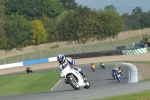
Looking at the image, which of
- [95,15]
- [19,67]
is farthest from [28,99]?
[95,15]

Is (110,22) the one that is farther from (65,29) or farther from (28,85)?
(28,85)

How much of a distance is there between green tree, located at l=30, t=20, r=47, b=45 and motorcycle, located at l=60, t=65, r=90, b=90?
73524 mm

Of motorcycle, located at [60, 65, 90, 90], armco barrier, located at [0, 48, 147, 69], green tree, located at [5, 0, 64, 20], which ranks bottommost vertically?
armco barrier, located at [0, 48, 147, 69]

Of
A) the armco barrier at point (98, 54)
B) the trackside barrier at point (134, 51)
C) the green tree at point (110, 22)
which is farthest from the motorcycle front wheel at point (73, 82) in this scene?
the green tree at point (110, 22)

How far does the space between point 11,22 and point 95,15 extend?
1615cm

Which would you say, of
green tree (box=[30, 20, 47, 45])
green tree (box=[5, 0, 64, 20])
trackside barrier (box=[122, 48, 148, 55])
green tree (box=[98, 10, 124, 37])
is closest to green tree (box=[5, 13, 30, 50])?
green tree (box=[30, 20, 47, 45])

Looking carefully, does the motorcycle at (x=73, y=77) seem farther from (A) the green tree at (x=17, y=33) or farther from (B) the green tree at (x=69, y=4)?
(B) the green tree at (x=69, y=4)

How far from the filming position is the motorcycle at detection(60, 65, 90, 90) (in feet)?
59.3

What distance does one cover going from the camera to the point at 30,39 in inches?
3674

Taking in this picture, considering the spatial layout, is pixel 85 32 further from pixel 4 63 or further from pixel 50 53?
pixel 4 63

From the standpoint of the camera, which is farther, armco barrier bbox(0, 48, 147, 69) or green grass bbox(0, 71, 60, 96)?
armco barrier bbox(0, 48, 147, 69)

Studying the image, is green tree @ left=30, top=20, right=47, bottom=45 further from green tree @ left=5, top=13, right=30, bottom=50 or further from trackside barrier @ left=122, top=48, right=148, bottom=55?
trackside barrier @ left=122, top=48, right=148, bottom=55

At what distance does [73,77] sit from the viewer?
18297 mm

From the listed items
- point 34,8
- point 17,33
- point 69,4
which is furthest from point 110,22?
point 69,4
